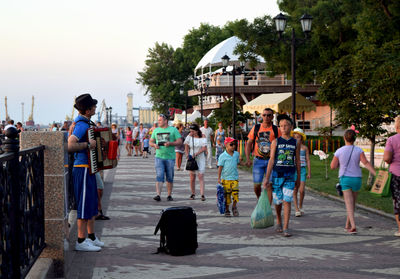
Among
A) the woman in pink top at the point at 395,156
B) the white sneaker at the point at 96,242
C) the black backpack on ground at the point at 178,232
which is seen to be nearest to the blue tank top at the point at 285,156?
the woman in pink top at the point at 395,156

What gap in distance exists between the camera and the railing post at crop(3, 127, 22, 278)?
4636 millimetres

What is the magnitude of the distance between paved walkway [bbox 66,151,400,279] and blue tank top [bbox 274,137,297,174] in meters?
0.99

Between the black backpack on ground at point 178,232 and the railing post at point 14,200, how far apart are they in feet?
9.79

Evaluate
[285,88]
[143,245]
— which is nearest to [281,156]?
[143,245]

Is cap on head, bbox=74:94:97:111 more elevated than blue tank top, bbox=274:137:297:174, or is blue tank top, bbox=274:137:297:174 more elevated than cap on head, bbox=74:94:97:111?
cap on head, bbox=74:94:97:111

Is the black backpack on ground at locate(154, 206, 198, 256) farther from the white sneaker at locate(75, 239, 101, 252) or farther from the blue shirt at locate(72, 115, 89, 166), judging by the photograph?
the blue shirt at locate(72, 115, 89, 166)

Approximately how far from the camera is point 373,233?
29.2ft

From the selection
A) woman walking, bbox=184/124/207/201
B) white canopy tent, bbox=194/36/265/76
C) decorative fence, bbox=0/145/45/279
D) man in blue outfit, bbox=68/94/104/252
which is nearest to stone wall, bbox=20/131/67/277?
decorative fence, bbox=0/145/45/279

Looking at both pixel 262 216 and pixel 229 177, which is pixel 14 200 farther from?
pixel 229 177

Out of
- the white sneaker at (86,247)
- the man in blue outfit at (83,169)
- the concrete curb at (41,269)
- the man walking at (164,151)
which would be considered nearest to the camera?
the concrete curb at (41,269)

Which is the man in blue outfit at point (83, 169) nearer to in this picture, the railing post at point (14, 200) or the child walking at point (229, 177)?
the railing post at point (14, 200)

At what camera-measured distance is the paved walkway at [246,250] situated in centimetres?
649

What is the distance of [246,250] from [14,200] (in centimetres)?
376

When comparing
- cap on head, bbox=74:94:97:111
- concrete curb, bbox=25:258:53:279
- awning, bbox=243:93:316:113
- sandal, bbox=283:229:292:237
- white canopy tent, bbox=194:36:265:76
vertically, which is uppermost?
white canopy tent, bbox=194:36:265:76
